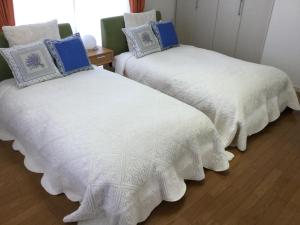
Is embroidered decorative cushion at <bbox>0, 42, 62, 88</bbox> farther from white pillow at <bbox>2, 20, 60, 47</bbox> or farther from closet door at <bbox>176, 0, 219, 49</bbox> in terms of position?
closet door at <bbox>176, 0, 219, 49</bbox>

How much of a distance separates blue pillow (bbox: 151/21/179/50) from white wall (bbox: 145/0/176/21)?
0.73m

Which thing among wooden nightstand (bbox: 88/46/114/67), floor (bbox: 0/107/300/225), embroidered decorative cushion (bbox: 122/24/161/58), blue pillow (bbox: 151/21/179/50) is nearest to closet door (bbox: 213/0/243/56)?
blue pillow (bbox: 151/21/179/50)

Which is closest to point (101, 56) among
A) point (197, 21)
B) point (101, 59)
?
point (101, 59)

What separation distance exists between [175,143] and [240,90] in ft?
3.28

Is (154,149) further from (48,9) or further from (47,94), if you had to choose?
(48,9)

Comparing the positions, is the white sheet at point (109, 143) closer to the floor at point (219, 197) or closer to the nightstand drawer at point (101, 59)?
the floor at point (219, 197)

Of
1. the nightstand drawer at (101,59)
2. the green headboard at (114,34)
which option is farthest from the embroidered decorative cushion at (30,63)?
the green headboard at (114,34)

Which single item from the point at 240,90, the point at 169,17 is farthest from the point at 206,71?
the point at 169,17

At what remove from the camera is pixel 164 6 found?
4324mm

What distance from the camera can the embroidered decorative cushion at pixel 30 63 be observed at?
2.34 m

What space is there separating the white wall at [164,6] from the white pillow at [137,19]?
532 millimetres

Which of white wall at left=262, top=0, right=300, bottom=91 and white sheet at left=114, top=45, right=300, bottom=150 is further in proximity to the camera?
white wall at left=262, top=0, right=300, bottom=91

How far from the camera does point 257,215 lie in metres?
1.81

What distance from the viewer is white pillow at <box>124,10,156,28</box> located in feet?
11.1
